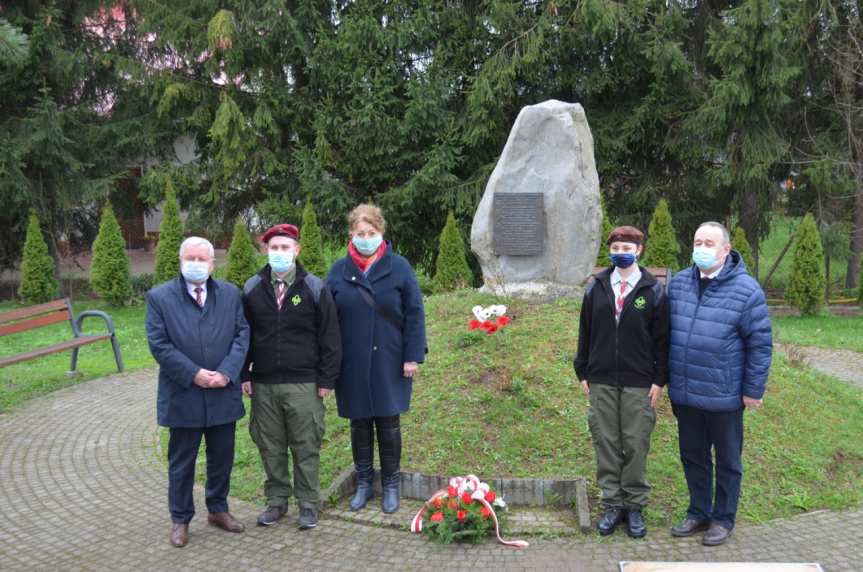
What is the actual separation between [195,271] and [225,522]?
1.51 metres

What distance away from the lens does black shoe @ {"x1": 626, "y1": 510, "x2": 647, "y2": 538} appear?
4141mm

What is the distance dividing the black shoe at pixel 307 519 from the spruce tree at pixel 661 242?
10719 mm

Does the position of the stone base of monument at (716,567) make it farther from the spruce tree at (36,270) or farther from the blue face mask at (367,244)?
the spruce tree at (36,270)

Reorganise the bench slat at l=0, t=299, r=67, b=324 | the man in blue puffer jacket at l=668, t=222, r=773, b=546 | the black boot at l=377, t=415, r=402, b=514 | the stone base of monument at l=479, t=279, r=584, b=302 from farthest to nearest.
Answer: the stone base of monument at l=479, t=279, r=584, b=302 < the bench slat at l=0, t=299, r=67, b=324 < the black boot at l=377, t=415, r=402, b=514 < the man in blue puffer jacket at l=668, t=222, r=773, b=546

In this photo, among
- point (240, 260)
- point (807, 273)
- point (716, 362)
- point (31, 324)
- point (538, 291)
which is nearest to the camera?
point (716, 362)

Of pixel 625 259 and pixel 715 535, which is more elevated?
pixel 625 259

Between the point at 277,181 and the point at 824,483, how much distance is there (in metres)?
13.6

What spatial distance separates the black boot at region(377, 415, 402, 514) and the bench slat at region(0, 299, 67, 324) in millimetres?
4807

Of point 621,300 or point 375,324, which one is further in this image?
point 375,324

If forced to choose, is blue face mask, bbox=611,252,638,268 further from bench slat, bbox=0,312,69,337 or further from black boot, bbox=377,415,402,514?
bench slat, bbox=0,312,69,337

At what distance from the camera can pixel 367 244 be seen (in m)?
4.34

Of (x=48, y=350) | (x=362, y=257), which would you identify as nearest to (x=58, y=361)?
(x=48, y=350)

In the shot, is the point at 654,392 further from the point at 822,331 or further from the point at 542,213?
the point at 822,331

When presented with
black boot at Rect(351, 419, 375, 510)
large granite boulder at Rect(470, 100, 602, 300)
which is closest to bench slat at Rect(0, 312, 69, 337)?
black boot at Rect(351, 419, 375, 510)
